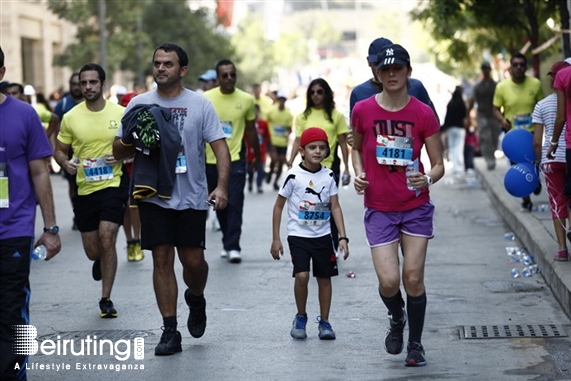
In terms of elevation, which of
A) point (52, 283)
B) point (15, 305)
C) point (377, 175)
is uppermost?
point (377, 175)

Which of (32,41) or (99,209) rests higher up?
(32,41)

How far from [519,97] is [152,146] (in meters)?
8.56

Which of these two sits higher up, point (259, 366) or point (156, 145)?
point (156, 145)

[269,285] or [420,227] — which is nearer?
[420,227]

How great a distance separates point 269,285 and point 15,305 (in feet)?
17.1

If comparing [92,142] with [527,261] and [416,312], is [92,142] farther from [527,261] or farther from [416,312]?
[527,261]

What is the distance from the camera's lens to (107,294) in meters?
9.96

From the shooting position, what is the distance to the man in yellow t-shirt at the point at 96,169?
1021 cm

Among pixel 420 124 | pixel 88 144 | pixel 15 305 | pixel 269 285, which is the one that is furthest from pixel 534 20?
pixel 15 305

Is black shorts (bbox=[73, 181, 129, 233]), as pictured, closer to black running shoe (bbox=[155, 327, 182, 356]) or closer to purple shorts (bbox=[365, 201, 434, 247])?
black running shoe (bbox=[155, 327, 182, 356])

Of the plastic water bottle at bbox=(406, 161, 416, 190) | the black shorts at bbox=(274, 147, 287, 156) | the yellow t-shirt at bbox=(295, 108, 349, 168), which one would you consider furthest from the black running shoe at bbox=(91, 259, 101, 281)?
the black shorts at bbox=(274, 147, 287, 156)

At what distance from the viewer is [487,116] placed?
74.1 feet

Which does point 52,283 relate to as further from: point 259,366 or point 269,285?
point 259,366

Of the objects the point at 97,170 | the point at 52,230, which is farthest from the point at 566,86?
the point at 52,230
